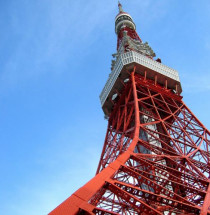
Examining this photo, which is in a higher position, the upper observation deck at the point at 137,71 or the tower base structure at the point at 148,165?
the upper observation deck at the point at 137,71

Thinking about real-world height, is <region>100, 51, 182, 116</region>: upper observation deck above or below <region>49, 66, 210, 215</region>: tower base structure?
above

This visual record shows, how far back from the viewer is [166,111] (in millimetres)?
18406

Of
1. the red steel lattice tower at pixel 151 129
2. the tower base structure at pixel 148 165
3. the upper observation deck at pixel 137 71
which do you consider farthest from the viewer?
the upper observation deck at pixel 137 71

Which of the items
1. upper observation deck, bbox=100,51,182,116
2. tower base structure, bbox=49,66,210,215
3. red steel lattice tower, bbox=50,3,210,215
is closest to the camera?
tower base structure, bbox=49,66,210,215

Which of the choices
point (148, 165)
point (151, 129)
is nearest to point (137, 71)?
point (151, 129)

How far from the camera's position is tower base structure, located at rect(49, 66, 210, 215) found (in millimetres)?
8852

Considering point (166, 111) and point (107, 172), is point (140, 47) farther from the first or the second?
point (107, 172)

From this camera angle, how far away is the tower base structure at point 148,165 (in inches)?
348

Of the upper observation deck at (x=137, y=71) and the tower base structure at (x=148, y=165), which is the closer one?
the tower base structure at (x=148, y=165)

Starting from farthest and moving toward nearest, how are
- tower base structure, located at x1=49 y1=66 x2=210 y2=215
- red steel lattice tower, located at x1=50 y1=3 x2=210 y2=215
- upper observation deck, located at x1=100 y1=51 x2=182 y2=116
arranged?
1. upper observation deck, located at x1=100 y1=51 x2=182 y2=116
2. red steel lattice tower, located at x1=50 y1=3 x2=210 y2=215
3. tower base structure, located at x1=49 y1=66 x2=210 y2=215

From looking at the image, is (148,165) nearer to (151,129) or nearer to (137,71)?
(151,129)

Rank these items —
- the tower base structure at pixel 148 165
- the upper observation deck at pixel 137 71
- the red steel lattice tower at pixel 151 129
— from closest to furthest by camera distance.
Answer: the tower base structure at pixel 148 165, the red steel lattice tower at pixel 151 129, the upper observation deck at pixel 137 71

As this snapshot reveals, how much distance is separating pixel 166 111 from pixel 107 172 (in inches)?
401

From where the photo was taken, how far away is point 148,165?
37.2 feet
